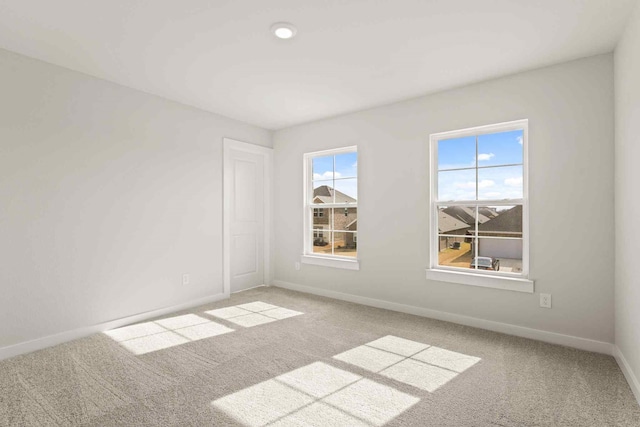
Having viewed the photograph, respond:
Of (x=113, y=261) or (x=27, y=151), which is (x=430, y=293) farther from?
(x=27, y=151)

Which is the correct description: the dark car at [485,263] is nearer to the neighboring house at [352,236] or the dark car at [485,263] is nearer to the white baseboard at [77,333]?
the neighboring house at [352,236]

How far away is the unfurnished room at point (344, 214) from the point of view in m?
2.18

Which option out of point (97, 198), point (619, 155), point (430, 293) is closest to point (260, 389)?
point (430, 293)

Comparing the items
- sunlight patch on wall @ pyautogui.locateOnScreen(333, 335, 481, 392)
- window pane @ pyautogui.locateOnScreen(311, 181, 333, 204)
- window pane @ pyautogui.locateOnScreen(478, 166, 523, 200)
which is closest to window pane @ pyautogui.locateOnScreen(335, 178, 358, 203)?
window pane @ pyautogui.locateOnScreen(311, 181, 333, 204)

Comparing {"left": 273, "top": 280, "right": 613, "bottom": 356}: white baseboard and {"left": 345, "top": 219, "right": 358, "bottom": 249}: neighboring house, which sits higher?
{"left": 345, "top": 219, "right": 358, "bottom": 249}: neighboring house

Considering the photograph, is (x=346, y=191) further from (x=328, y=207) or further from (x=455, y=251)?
(x=455, y=251)

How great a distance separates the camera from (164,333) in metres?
3.24

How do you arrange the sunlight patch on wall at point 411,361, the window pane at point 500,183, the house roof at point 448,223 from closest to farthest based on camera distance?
1. the sunlight patch on wall at point 411,361
2. the window pane at point 500,183
3. the house roof at point 448,223

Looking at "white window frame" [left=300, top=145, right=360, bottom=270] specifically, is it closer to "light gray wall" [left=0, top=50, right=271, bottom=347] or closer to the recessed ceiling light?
"light gray wall" [left=0, top=50, right=271, bottom=347]

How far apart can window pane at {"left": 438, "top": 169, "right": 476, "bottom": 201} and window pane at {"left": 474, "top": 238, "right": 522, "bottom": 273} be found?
51cm

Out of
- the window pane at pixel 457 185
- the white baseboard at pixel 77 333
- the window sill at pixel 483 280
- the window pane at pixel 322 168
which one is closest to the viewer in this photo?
the white baseboard at pixel 77 333

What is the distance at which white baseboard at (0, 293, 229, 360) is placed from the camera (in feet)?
8.96

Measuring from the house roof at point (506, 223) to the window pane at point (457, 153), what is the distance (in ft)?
1.97

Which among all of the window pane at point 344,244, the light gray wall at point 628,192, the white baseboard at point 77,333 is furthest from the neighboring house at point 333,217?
the light gray wall at point 628,192
